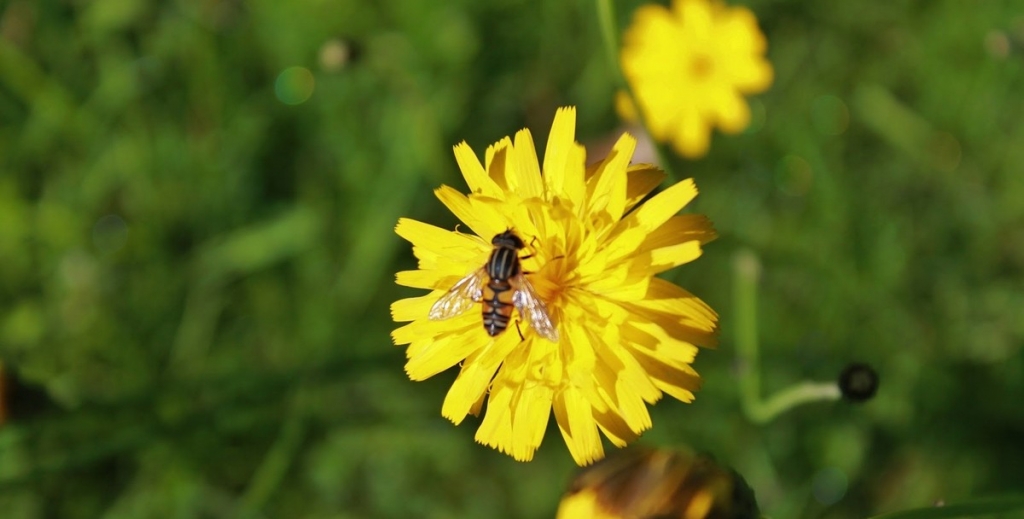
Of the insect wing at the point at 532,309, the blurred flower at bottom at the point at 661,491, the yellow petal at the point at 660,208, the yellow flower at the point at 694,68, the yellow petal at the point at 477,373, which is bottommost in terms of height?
the blurred flower at bottom at the point at 661,491

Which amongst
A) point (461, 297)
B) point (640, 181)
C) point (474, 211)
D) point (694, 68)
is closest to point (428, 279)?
point (461, 297)

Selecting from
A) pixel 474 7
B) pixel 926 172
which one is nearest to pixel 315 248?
pixel 474 7

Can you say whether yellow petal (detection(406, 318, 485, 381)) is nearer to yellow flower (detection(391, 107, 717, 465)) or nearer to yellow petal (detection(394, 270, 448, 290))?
yellow flower (detection(391, 107, 717, 465))

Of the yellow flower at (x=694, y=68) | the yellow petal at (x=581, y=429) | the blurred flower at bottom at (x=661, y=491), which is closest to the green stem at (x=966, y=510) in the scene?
the blurred flower at bottom at (x=661, y=491)

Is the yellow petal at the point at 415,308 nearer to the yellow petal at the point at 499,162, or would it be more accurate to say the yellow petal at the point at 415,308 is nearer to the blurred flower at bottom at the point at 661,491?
the yellow petal at the point at 499,162

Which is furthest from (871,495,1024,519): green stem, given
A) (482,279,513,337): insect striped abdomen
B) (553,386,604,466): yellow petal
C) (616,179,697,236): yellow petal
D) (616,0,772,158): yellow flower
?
(616,0,772,158): yellow flower

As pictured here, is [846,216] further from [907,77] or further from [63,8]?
[63,8]

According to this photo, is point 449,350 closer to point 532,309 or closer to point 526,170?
point 532,309
